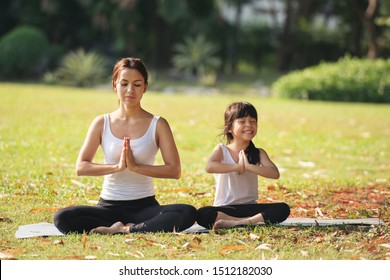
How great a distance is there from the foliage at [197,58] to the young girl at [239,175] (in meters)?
Result: 22.2

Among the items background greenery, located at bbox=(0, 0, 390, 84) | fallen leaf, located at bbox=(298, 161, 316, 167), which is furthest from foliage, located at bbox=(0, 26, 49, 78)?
fallen leaf, located at bbox=(298, 161, 316, 167)

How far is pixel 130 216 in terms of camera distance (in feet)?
17.3

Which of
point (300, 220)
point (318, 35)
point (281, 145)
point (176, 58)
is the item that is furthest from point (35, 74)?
point (300, 220)

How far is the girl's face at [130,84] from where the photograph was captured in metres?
5.17

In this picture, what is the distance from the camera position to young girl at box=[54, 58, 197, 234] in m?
5.11

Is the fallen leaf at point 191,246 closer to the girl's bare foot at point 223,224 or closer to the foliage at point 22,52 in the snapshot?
the girl's bare foot at point 223,224

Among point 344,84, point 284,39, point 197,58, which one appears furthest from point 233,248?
point 284,39

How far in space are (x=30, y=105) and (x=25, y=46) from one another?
1045cm

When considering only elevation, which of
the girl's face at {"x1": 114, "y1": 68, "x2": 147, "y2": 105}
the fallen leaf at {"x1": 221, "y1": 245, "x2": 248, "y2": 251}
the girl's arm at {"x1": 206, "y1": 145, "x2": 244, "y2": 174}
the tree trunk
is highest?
the tree trunk

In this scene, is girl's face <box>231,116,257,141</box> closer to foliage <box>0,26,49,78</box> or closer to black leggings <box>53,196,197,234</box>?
black leggings <box>53,196,197,234</box>

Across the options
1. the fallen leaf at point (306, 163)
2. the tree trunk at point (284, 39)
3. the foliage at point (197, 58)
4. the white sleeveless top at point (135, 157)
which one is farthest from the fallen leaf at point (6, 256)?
the tree trunk at point (284, 39)

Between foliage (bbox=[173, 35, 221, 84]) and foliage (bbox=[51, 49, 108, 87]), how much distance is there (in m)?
3.46

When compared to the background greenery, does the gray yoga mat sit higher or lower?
lower

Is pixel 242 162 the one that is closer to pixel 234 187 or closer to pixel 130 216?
pixel 234 187
